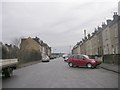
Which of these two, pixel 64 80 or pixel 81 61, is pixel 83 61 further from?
pixel 64 80

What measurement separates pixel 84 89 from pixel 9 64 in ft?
30.1

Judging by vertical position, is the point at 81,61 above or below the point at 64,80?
above

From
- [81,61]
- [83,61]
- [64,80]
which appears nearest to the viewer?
[64,80]

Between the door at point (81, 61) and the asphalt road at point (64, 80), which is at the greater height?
the door at point (81, 61)

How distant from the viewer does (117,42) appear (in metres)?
35.7

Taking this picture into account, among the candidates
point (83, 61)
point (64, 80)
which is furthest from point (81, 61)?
point (64, 80)

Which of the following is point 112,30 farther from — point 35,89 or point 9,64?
point 35,89

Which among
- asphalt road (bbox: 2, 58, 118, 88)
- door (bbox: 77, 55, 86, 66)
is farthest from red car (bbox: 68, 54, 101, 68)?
asphalt road (bbox: 2, 58, 118, 88)

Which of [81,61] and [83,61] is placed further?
[81,61]

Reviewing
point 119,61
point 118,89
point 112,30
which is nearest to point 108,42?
point 112,30

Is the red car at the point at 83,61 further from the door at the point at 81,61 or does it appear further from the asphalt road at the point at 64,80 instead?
the asphalt road at the point at 64,80

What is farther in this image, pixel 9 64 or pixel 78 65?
pixel 78 65

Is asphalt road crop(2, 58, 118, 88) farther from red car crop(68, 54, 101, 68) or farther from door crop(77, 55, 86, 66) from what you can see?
door crop(77, 55, 86, 66)

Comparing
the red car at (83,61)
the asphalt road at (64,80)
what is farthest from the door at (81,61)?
the asphalt road at (64,80)
